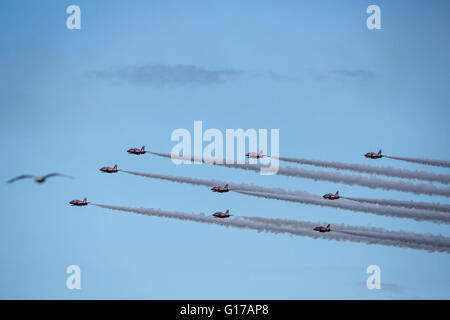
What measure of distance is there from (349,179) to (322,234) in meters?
11.1

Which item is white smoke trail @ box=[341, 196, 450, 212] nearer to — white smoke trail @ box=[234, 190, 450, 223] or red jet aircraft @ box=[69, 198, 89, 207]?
white smoke trail @ box=[234, 190, 450, 223]

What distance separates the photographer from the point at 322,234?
143 metres

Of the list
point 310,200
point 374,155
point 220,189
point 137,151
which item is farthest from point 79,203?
point 374,155

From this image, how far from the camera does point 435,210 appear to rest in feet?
439

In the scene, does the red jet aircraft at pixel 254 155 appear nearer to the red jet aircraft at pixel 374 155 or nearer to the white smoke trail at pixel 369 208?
the white smoke trail at pixel 369 208

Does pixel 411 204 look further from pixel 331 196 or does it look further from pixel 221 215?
pixel 221 215

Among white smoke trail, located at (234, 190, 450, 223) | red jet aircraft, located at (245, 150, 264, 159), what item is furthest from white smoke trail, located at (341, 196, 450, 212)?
red jet aircraft, located at (245, 150, 264, 159)

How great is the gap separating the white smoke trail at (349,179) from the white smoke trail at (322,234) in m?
8.62

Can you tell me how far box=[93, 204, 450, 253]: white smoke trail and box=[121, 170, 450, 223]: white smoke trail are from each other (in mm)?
3486
